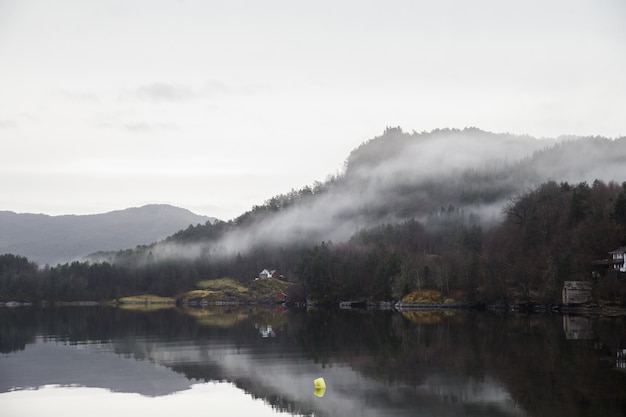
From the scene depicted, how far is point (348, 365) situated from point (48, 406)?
19637 millimetres

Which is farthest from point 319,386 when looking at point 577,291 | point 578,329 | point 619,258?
point 619,258

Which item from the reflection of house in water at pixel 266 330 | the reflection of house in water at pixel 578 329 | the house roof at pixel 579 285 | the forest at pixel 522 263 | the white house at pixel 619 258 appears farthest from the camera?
the forest at pixel 522 263

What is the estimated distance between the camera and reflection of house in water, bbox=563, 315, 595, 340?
2403 inches

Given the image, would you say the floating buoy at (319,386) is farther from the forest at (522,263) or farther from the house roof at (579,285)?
the house roof at (579,285)

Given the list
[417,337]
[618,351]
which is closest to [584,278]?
[417,337]

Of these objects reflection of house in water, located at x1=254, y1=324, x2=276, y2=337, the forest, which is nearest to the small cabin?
the forest

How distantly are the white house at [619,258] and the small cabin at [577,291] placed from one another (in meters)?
4.67

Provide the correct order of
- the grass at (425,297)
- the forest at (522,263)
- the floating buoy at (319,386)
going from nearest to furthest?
the floating buoy at (319,386) < the forest at (522,263) < the grass at (425,297)

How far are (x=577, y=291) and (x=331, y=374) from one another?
72.3 meters

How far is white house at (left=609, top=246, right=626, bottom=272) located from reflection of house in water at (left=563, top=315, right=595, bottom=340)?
21.0m

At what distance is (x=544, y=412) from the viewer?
100 ft

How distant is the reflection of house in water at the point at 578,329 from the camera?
61.0 m

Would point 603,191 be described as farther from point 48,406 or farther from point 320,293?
point 48,406

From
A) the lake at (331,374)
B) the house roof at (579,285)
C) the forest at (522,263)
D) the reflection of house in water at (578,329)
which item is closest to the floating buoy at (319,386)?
the lake at (331,374)
